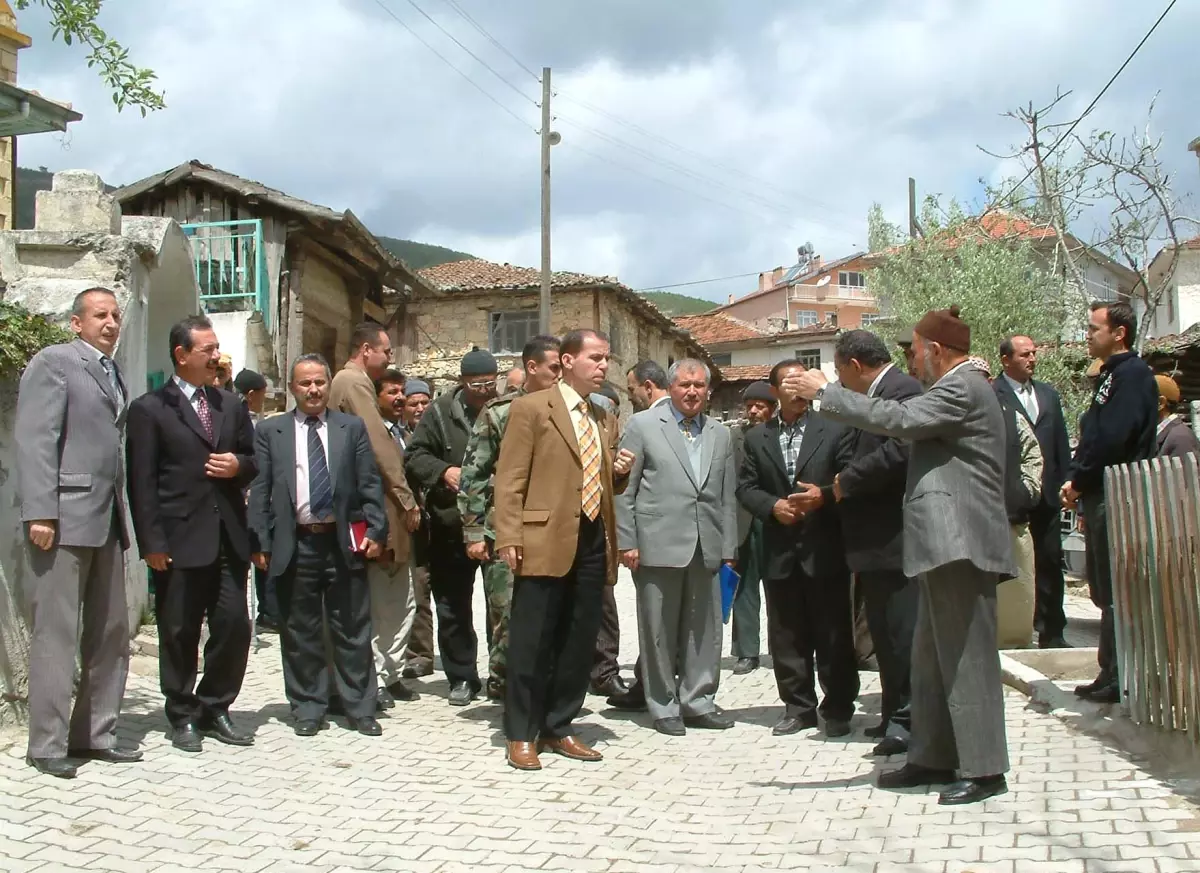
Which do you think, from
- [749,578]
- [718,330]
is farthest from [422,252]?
[749,578]

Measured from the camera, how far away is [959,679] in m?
4.91

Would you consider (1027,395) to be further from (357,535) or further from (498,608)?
(357,535)

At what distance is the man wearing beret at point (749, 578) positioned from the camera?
8586 mm

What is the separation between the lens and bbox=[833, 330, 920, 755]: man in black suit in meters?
5.94

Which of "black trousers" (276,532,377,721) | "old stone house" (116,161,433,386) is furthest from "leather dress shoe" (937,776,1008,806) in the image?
"old stone house" (116,161,433,386)

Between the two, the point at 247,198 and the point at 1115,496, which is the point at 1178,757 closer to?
the point at 1115,496

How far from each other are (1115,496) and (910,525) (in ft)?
5.25

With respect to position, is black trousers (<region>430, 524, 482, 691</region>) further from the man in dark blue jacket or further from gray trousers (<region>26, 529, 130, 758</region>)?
the man in dark blue jacket

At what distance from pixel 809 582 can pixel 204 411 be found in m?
3.28

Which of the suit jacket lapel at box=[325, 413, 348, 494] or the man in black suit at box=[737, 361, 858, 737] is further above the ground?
the suit jacket lapel at box=[325, 413, 348, 494]

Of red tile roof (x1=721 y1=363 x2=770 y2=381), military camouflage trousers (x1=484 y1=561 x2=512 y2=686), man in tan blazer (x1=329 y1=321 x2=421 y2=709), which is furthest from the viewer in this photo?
red tile roof (x1=721 y1=363 x2=770 y2=381)

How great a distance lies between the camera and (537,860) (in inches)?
171

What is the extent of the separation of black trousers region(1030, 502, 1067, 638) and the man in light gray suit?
2.47m

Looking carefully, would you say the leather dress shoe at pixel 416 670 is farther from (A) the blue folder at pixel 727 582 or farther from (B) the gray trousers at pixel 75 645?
(B) the gray trousers at pixel 75 645
